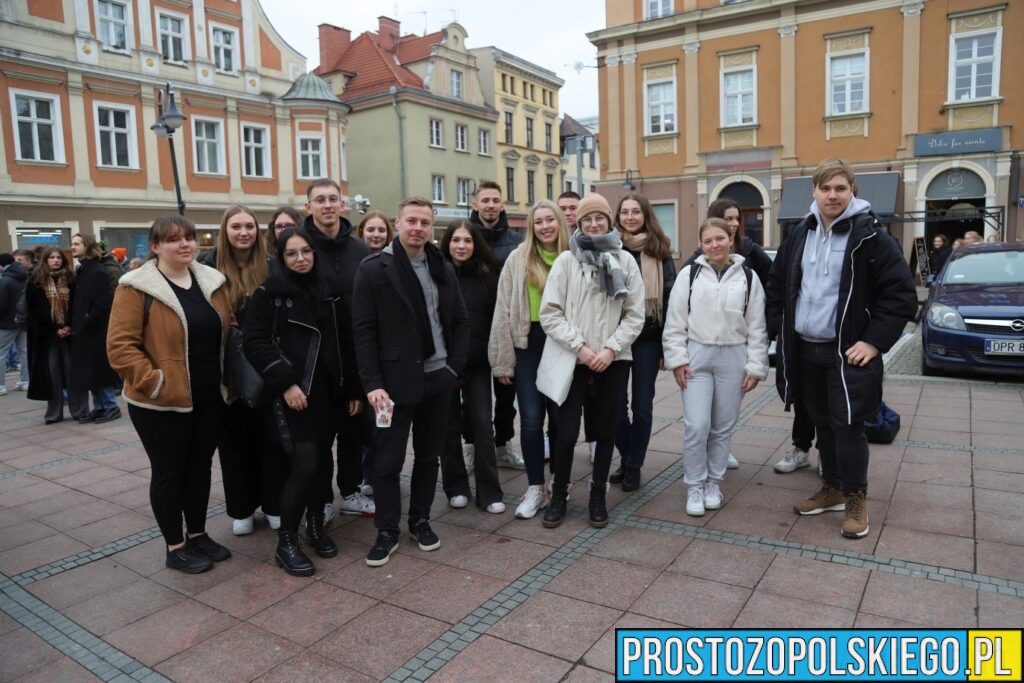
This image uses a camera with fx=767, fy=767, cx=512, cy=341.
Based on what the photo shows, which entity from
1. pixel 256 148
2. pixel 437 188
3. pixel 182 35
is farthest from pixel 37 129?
pixel 437 188

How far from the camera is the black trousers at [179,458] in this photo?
12.9 feet

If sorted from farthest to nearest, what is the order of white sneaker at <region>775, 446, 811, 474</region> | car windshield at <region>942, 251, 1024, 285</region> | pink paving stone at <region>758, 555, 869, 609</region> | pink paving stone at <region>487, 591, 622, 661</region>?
car windshield at <region>942, 251, 1024, 285</region> < white sneaker at <region>775, 446, 811, 474</region> < pink paving stone at <region>758, 555, 869, 609</region> < pink paving stone at <region>487, 591, 622, 661</region>

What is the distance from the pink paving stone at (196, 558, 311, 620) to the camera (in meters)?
3.65

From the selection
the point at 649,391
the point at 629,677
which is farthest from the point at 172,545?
the point at 649,391

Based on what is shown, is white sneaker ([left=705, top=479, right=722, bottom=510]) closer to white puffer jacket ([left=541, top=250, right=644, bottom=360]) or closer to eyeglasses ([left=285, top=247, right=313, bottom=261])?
white puffer jacket ([left=541, top=250, right=644, bottom=360])

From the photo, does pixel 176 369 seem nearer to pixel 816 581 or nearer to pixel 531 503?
pixel 531 503

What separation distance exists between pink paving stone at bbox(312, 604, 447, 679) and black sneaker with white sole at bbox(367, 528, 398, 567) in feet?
1.66

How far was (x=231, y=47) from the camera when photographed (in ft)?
88.1

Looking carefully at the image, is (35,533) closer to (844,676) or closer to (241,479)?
(241,479)

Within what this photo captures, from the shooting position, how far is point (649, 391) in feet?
16.6

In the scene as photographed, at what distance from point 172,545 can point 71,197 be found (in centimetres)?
2200

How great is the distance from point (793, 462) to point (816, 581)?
77.0 inches

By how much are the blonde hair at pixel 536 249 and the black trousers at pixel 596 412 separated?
0.61 m

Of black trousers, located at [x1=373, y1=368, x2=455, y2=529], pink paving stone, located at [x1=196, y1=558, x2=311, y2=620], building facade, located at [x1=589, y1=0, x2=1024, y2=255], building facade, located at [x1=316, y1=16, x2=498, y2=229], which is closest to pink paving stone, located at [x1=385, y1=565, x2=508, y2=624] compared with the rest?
black trousers, located at [x1=373, y1=368, x2=455, y2=529]
